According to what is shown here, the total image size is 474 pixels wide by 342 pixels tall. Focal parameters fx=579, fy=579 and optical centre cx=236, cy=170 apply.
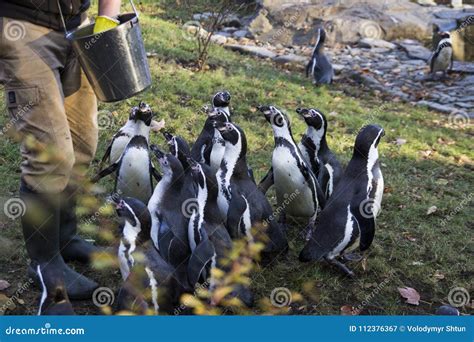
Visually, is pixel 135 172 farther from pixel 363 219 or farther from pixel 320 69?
pixel 320 69

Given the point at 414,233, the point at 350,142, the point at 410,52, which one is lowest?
the point at 410,52

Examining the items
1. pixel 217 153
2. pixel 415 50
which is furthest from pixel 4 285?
pixel 415 50

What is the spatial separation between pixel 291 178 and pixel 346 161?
1.92 metres

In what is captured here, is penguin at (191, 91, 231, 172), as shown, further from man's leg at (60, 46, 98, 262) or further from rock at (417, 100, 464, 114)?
rock at (417, 100, 464, 114)

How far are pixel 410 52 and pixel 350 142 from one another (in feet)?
21.1

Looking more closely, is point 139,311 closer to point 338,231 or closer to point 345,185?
point 338,231

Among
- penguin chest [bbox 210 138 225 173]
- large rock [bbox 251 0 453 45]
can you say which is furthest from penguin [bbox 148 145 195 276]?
large rock [bbox 251 0 453 45]

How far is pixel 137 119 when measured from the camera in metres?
4.36

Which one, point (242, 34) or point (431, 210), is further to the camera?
point (242, 34)

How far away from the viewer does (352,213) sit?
3602mm

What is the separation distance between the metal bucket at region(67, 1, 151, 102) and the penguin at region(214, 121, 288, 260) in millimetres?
983

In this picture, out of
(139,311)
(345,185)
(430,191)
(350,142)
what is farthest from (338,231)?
(350,142)

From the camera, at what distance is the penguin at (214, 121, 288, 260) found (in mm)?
3560

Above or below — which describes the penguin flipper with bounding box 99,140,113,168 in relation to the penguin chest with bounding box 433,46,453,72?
above
